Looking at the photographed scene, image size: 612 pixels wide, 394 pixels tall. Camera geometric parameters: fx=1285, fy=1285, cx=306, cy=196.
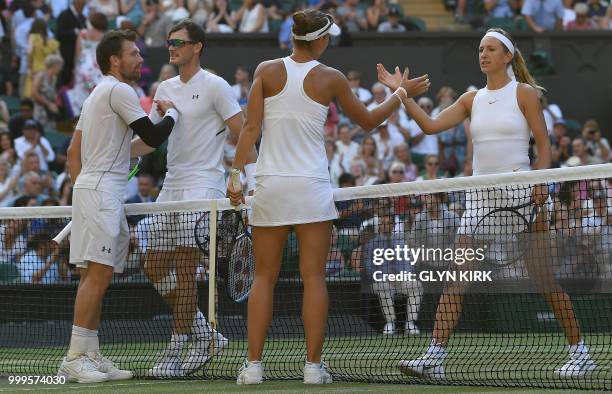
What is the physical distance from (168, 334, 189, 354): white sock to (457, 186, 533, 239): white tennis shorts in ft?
6.70

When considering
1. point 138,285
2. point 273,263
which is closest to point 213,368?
point 273,263

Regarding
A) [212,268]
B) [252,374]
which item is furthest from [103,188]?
[252,374]

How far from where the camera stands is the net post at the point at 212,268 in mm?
8398

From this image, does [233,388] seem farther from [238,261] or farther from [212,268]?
[212,268]

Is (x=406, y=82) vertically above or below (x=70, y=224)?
above

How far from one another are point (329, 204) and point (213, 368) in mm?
1540

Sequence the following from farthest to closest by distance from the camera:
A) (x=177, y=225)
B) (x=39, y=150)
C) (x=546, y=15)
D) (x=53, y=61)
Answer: (x=546, y=15) → (x=53, y=61) → (x=39, y=150) → (x=177, y=225)

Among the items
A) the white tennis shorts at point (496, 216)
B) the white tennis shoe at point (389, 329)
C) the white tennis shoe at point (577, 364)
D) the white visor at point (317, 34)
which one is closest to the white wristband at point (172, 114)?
the white visor at point (317, 34)

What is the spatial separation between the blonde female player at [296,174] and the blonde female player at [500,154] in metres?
0.54

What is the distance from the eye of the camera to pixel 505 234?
7.64 meters

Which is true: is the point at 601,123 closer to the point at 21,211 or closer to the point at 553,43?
the point at 553,43

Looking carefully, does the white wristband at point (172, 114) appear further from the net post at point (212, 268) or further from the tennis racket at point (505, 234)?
the tennis racket at point (505, 234)

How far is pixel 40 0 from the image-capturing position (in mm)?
18922

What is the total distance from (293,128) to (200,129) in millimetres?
1230
